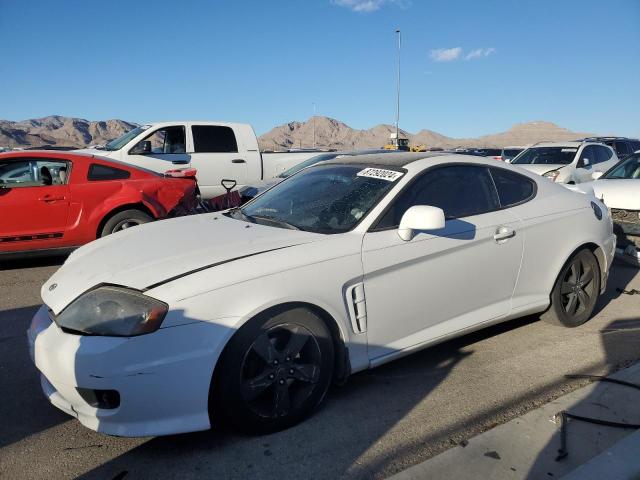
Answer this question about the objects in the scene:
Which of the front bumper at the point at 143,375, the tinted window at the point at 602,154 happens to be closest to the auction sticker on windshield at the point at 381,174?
the front bumper at the point at 143,375

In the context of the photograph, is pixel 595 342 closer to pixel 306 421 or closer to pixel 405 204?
pixel 405 204

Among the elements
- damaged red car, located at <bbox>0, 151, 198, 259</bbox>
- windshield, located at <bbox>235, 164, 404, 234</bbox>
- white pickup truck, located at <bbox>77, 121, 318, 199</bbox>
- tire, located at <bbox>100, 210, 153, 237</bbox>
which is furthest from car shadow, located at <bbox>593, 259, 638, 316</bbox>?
white pickup truck, located at <bbox>77, 121, 318, 199</bbox>

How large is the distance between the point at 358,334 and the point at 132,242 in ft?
4.99

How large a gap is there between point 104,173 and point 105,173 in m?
0.01

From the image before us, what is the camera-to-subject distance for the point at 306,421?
3031 millimetres

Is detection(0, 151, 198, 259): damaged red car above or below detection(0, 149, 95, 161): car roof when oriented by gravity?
below

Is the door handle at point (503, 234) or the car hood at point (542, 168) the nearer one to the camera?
the door handle at point (503, 234)

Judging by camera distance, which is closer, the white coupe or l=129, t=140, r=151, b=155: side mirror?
the white coupe

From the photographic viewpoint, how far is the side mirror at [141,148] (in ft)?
31.8

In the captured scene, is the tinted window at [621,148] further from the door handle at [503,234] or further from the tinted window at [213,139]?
the door handle at [503,234]

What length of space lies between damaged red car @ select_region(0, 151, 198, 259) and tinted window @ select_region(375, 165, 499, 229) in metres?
4.40

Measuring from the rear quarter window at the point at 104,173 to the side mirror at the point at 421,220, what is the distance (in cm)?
486

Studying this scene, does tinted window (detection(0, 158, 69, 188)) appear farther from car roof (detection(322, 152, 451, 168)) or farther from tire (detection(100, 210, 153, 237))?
car roof (detection(322, 152, 451, 168))

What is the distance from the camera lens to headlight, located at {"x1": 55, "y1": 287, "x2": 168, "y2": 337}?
8.30ft
